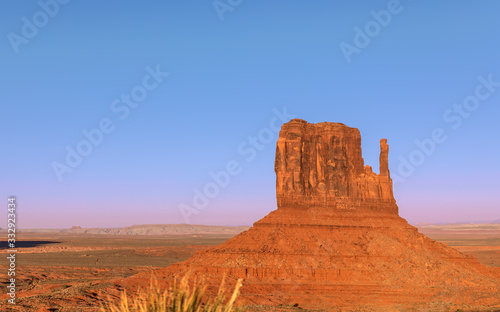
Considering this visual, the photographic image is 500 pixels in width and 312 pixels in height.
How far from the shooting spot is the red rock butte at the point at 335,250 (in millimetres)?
45000

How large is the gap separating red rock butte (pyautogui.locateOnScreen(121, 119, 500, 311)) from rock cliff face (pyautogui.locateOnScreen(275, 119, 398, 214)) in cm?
13

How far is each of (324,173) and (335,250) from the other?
41.2ft

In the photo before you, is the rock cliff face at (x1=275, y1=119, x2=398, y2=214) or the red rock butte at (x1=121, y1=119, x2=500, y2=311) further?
the rock cliff face at (x1=275, y1=119, x2=398, y2=214)

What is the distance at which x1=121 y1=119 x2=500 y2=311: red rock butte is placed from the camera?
4500 centimetres

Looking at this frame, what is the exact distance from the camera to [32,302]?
3869 centimetres

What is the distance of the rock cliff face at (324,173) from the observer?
5878cm

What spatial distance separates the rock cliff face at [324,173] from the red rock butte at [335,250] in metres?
0.13

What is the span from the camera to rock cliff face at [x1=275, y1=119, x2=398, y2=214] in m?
58.8

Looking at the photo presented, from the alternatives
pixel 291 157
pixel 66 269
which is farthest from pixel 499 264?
pixel 66 269

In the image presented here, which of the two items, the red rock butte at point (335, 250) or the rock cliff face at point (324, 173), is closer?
the red rock butte at point (335, 250)

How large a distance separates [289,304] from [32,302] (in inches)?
850

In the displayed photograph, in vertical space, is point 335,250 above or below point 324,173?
below

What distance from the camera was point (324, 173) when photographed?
200 feet

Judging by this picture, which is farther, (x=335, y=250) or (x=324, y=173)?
(x=324, y=173)
